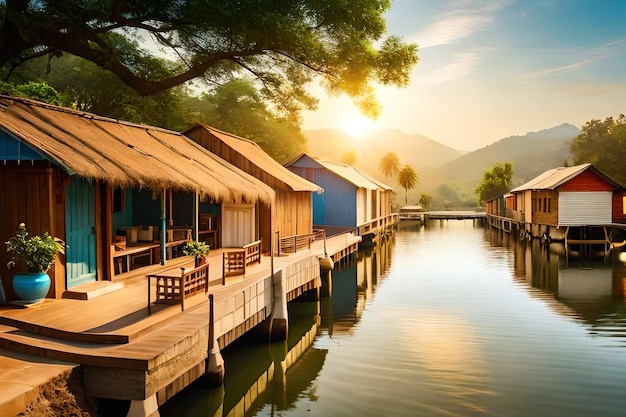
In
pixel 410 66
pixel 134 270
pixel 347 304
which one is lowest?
pixel 347 304

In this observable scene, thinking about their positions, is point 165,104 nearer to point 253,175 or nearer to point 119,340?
point 253,175

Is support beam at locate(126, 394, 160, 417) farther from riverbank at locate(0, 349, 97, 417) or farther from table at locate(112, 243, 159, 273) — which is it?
table at locate(112, 243, 159, 273)

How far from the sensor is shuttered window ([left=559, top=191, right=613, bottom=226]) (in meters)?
44.6

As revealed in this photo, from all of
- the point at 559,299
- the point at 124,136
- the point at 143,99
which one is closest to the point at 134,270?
the point at 124,136

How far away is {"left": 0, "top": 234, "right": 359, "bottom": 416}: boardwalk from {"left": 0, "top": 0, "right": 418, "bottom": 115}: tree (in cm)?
1691

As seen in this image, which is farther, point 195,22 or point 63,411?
point 195,22

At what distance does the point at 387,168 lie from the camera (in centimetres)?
12631

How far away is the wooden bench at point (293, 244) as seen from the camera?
80.6 ft

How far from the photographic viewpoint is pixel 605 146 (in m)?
95.3

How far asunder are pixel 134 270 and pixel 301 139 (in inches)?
2709

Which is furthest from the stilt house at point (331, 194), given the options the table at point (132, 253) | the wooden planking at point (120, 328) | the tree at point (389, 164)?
the tree at point (389, 164)

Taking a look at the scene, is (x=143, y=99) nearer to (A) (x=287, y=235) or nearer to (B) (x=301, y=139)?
(A) (x=287, y=235)

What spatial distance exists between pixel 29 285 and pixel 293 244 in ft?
47.1

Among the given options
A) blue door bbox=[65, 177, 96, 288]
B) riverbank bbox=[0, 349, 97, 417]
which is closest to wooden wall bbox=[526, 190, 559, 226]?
blue door bbox=[65, 177, 96, 288]
